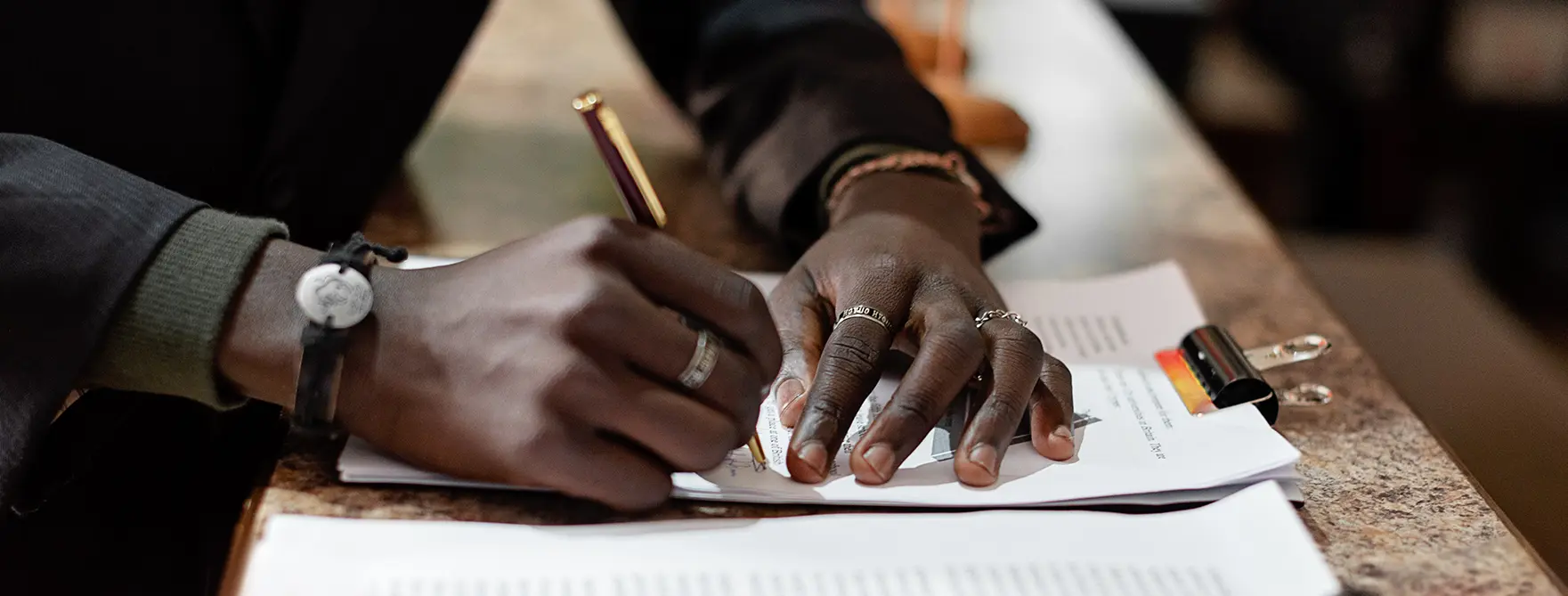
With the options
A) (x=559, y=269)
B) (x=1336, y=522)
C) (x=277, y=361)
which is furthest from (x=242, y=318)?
(x=1336, y=522)

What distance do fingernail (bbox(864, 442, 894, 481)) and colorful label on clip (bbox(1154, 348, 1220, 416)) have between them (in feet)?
0.62

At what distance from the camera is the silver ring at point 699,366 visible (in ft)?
1.76

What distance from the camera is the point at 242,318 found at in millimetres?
547

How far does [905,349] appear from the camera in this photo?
68cm

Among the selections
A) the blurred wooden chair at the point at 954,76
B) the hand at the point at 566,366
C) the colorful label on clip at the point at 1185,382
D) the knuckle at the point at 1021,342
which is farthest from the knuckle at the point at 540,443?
the blurred wooden chair at the point at 954,76

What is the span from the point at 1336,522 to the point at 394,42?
0.69 m

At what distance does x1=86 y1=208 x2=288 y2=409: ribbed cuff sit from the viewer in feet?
1.78

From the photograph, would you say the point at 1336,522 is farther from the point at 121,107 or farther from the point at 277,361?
the point at 121,107

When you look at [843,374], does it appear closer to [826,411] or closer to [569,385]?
[826,411]

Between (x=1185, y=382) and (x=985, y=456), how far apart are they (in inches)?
6.9

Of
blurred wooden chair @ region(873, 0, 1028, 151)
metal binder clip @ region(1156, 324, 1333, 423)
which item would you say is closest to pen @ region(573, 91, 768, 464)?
metal binder clip @ region(1156, 324, 1333, 423)

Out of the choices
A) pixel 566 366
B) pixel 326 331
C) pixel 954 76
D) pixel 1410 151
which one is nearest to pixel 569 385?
pixel 566 366

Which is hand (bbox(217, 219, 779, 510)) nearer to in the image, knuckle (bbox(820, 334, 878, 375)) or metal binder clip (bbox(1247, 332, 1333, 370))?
knuckle (bbox(820, 334, 878, 375))

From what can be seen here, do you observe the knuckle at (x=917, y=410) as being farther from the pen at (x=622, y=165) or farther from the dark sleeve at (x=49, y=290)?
the dark sleeve at (x=49, y=290)
